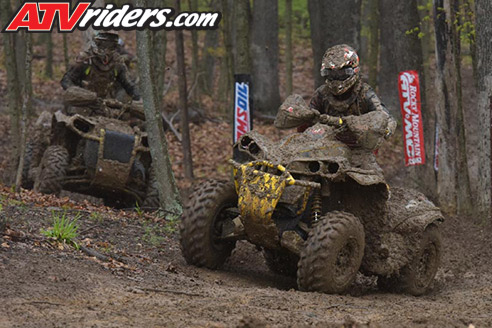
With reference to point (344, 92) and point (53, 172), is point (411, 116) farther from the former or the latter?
point (53, 172)

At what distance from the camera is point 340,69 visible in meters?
8.34

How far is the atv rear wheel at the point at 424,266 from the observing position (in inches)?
345

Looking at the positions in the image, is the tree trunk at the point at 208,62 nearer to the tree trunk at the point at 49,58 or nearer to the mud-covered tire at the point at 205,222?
the tree trunk at the point at 49,58

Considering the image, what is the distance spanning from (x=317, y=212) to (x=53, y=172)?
5.91 m

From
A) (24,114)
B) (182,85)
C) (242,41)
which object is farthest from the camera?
(182,85)

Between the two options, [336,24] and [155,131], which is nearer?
[155,131]

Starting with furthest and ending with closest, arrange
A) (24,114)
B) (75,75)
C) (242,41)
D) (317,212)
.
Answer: (242,41), (75,75), (24,114), (317,212)

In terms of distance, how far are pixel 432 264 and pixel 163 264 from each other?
312 cm

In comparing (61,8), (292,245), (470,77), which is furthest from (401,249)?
(470,77)

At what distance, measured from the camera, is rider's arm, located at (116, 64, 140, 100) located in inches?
536

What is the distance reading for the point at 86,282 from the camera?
647 centimetres

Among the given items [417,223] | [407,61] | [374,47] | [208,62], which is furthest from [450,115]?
[208,62]

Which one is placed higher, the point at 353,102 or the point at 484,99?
the point at 484,99

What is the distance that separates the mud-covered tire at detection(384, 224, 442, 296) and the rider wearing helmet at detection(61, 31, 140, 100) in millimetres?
6536
